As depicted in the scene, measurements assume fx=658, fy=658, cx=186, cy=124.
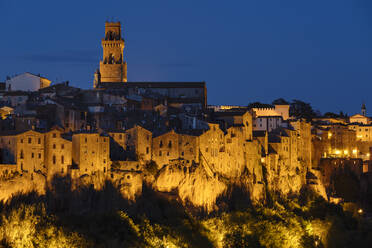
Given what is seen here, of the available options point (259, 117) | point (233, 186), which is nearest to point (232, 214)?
point (233, 186)

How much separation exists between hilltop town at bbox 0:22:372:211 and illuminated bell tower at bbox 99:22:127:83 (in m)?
12.4

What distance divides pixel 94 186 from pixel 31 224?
6.65 metres

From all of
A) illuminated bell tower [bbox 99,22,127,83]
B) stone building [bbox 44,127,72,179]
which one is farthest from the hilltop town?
illuminated bell tower [bbox 99,22,127,83]

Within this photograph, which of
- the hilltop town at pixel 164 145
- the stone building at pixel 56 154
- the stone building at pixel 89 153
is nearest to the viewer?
the stone building at pixel 56 154

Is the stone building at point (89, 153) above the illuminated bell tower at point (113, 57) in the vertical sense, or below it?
below

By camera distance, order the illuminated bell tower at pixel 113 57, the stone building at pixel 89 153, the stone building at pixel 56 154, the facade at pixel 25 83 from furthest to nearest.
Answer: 1. the illuminated bell tower at pixel 113 57
2. the facade at pixel 25 83
3. the stone building at pixel 89 153
4. the stone building at pixel 56 154

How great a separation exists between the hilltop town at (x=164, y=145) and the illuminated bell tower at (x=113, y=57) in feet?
40.6

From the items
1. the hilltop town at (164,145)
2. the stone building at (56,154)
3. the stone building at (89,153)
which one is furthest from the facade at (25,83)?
the stone building at (89,153)

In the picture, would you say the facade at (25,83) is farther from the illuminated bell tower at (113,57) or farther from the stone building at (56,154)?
the stone building at (56,154)

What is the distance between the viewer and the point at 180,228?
55.0m

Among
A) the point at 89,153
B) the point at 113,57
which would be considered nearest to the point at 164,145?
the point at 89,153

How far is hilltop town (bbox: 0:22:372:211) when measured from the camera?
52.8 m

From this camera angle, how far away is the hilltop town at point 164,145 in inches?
2079

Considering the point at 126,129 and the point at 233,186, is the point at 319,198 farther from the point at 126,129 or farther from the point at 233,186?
the point at 126,129
